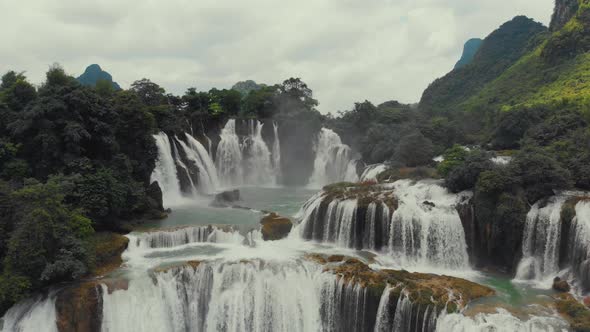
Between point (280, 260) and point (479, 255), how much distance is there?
8.50m

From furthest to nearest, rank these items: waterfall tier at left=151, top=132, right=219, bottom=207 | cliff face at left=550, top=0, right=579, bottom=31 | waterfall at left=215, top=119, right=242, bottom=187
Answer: cliff face at left=550, top=0, right=579, bottom=31
waterfall at left=215, top=119, right=242, bottom=187
waterfall tier at left=151, top=132, right=219, bottom=207

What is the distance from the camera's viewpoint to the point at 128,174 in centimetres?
2191

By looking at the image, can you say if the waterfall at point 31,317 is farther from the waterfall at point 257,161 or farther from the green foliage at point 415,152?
the waterfall at point 257,161

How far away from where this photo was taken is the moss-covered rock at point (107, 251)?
16047 millimetres

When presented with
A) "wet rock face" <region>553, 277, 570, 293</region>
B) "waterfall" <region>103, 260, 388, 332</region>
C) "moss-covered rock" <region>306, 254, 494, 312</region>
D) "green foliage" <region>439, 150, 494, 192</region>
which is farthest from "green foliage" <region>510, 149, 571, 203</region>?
"waterfall" <region>103, 260, 388, 332</region>

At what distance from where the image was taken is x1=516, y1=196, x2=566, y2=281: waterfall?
625 inches

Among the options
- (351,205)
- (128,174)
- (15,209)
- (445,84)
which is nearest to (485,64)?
(445,84)

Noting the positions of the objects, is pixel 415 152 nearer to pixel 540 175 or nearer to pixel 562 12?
pixel 540 175

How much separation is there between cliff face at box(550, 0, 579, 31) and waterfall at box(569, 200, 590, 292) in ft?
136

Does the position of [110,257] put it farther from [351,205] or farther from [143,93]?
[143,93]

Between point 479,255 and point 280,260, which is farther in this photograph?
point 479,255

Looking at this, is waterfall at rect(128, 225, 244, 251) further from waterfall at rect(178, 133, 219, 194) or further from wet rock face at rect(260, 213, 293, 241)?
waterfall at rect(178, 133, 219, 194)

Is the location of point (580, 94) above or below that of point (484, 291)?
above

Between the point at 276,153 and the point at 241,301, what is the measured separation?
25623mm
